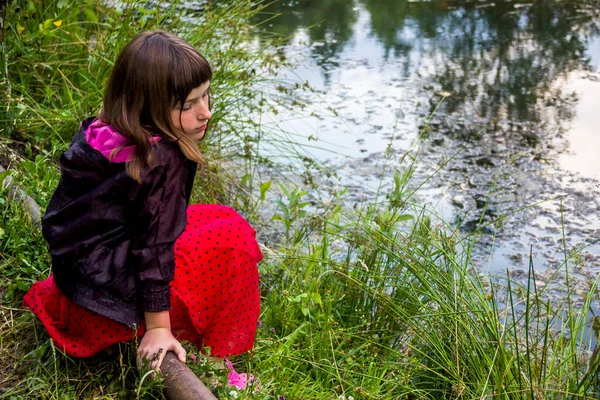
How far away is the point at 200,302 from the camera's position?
6.34 ft

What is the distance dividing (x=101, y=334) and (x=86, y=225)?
301 millimetres

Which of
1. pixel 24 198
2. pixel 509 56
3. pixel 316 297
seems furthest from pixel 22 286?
pixel 509 56

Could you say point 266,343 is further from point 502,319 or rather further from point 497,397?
point 502,319

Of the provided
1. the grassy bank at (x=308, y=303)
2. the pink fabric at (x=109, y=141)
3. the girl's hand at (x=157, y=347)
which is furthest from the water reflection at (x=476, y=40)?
the girl's hand at (x=157, y=347)

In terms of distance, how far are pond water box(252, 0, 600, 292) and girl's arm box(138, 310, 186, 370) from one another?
1.31 m

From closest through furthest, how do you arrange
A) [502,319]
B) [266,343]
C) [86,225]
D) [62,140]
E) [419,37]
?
[86,225] < [266,343] < [502,319] < [62,140] < [419,37]

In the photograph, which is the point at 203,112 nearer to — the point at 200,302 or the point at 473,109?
the point at 200,302

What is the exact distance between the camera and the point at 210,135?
369 cm

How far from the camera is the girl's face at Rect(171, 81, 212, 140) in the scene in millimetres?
1852

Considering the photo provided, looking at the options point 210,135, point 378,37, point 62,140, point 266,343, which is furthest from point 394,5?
point 266,343

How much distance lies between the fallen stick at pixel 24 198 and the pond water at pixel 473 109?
4.84 ft

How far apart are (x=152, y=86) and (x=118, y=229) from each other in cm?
37

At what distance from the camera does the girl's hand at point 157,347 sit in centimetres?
175

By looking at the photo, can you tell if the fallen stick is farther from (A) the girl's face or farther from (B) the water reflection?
(B) the water reflection
